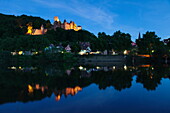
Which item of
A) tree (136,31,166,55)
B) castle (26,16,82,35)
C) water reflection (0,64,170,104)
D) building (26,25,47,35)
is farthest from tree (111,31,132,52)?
water reflection (0,64,170,104)

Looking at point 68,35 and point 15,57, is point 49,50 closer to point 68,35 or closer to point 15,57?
point 15,57

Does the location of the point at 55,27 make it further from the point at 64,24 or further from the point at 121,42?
the point at 121,42

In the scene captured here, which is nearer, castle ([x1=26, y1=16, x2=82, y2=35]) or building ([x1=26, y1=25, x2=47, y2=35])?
building ([x1=26, y1=25, x2=47, y2=35])

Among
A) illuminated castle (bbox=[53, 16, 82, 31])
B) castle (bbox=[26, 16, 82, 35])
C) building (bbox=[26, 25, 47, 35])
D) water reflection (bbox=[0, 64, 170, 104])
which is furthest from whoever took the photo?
illuminated castle (bbox=[53, 16, 82, 31])

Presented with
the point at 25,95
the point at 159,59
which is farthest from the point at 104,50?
the point at 25,95

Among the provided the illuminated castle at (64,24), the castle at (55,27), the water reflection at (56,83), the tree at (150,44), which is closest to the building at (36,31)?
the castle at (55,27)

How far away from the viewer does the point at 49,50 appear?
73125mm

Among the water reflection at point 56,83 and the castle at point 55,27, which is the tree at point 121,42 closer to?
the castle at point 55,27

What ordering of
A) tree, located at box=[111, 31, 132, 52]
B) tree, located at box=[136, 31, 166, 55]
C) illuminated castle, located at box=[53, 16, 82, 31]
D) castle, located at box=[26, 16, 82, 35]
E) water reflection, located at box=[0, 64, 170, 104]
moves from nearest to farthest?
water reflection, located at box=[0, 64, 170, 104]
tree, located at box=[136, 31, 166, 55]
tree, located at box=[111, 31, 132, 52]
castle, located at box=[26, 16, 82, 35]
illuminated castle, located at box=[53, 16, 82, 31]

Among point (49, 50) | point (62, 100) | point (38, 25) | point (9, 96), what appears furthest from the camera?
point (38, 25)

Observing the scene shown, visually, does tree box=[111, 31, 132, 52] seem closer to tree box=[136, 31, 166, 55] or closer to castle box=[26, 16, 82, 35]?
tree box=[136, 31, 166, 55]

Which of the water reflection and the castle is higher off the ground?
the castle

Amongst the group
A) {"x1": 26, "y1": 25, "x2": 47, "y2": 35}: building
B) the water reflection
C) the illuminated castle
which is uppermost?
the illuminated castle

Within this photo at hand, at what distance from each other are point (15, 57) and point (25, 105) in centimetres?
7111
